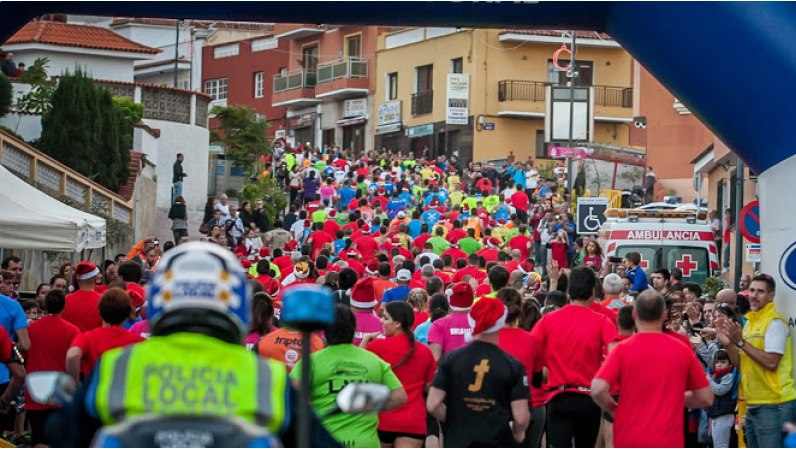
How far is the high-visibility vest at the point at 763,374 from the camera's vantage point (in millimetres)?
10930

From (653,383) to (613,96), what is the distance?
183ft

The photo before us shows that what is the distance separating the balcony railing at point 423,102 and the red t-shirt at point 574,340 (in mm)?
53885

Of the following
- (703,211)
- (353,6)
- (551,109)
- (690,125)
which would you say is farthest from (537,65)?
(353,6)

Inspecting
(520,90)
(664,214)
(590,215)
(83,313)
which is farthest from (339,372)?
(520,90)

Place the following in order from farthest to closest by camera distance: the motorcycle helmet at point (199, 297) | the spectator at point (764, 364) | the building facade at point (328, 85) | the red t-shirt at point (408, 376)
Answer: the building facade at point (328, 85) → the spectator at point (764, 364) → the red t-shirt at point (408, 376) → the motorcycle helmet at point (199, 297)

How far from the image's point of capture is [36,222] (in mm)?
16312

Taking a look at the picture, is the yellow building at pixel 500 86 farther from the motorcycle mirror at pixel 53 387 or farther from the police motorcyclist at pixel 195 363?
the police motorcyclist at pixel 195 363

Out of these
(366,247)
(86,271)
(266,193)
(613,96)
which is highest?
(613,96)

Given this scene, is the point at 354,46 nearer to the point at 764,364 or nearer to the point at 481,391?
the point at 764,364

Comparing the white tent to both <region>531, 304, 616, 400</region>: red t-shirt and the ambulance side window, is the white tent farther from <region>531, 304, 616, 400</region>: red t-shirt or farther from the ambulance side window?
the ambulance side window

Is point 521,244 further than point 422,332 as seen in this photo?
Yes

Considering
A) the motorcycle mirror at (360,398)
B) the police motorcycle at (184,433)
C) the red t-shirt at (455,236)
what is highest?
the red t-shirt at (455,236)

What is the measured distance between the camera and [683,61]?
11867mm

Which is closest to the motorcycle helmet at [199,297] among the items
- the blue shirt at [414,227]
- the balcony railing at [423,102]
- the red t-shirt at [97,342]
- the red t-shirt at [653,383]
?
the red t-shirt at [653,383]
